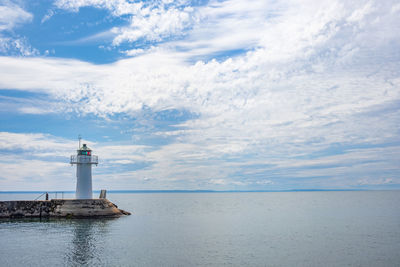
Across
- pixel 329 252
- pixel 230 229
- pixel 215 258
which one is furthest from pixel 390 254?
pixel 230 229

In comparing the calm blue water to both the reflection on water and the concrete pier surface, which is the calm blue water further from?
the concrete pier surface

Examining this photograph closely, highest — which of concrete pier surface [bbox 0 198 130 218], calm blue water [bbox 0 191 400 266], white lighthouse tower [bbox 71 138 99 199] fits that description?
white lighthouse tower [bbox 71 138 99 199]

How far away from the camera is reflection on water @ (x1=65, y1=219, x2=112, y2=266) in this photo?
25.8 metres

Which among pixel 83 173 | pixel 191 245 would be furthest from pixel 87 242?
pixel 83 173

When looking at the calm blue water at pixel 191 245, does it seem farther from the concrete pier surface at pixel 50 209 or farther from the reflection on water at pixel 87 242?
the concrete pier surface at pixel 50 209

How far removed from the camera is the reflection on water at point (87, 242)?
25828mm

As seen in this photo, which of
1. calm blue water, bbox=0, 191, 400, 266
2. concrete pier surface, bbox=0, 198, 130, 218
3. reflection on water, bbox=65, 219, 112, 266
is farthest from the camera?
concrete pier surface, bbox=0, 198, 130, 218

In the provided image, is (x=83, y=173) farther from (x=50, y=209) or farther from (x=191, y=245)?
(x=191, y=245)

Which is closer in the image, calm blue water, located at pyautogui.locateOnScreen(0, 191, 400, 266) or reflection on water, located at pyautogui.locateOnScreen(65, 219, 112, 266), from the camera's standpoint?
calm blue water, located at pyautogui.locateOnScreen(0, 191, 400, 266)

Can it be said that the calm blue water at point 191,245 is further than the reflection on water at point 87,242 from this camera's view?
No

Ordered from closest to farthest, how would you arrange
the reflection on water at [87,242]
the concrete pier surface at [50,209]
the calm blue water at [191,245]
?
the calm blue water at [191,245]
the reflection on water at [87,242]
the concrete pier surface at [50,209]

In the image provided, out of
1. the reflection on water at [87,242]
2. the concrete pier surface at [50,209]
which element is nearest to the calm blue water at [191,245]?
the reflection on water at [87,242]

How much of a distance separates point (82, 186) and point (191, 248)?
2192 cm

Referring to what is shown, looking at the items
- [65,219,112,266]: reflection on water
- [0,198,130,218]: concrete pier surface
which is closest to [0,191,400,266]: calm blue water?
[65,219,112,266]: reflection on water
